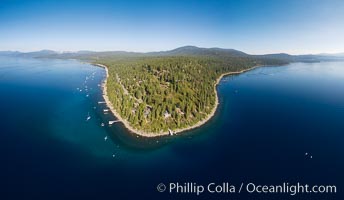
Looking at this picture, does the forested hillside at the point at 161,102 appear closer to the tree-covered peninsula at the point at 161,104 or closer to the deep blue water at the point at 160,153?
the tree-covered peninsula at the point at 161,104

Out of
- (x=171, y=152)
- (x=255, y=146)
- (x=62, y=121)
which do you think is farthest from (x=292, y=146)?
(x=62, y=121)

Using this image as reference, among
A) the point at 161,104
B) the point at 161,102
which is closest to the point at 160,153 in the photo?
the point at 161,104

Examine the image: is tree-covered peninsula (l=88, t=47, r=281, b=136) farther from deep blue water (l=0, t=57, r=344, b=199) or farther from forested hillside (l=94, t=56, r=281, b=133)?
deep blue water (l=0, t=57, r=344, b=199)

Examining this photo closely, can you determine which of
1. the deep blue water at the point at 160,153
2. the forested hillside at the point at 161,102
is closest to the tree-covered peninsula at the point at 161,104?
the forested hillside at the point at 161,102

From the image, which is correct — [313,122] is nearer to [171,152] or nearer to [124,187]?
[171,152]

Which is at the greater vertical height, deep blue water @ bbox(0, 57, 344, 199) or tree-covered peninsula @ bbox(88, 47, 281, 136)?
tree-covered peninsula @ bbox(88, 47, 281, 136)

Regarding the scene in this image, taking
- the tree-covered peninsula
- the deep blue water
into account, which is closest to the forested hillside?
the tree-covered peninsula

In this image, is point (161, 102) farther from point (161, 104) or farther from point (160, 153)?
point (160, 153)

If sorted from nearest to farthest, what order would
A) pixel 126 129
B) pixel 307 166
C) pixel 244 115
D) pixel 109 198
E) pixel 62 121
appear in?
pixel 109 198, pixel 307 166, pixel 126 129, pixel 62 121, pixel 244 115

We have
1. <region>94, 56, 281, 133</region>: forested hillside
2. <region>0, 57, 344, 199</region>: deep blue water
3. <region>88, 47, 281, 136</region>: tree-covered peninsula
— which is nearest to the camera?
<region>0, 57, 344, 199</region>: deep blue water

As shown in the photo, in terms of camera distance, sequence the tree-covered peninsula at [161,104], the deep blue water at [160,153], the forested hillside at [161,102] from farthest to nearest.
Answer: the forested hillside at [161,102] → the tree-covered peninsula at [161,104] → the deep blue water at [160,153]

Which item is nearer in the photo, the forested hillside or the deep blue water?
the deep blue water
